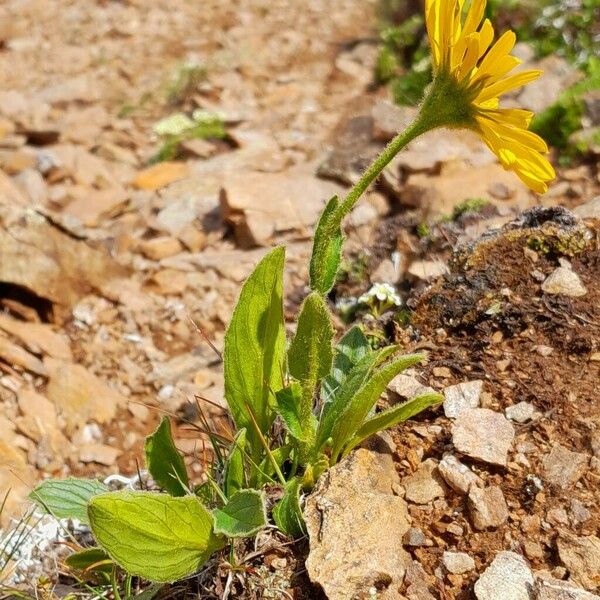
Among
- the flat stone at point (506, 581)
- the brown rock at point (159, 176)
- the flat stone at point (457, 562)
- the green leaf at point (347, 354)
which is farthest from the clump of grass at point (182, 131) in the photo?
the flat stone at point (506, 581)

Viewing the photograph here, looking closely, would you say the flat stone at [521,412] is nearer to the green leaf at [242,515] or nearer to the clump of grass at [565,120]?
the green leaf at [242,515]

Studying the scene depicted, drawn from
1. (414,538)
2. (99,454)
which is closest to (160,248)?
(99,454)

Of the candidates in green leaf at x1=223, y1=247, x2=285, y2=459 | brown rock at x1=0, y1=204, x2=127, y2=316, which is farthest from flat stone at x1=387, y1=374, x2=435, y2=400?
brown rock at x1=0, y1=204, x2=127, y2=316

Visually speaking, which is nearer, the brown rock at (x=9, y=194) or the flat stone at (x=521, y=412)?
the flat stone at (x=521, y=412)

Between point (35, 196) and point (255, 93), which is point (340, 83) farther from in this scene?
point (35, 196)

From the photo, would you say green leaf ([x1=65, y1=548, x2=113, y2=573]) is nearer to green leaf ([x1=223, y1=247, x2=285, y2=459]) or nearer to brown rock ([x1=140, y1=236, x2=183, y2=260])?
green leaf ([x1=223, y1=247, x2=285, y2=459])

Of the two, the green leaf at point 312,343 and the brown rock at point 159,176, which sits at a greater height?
the green leaf at point 312,343

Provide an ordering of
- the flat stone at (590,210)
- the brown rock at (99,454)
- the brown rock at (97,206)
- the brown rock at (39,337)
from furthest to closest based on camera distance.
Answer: the brown rock at (97,206)
the brown rock at (39,337)
the brown rock at (99,454)
the flat stone at (590,210)

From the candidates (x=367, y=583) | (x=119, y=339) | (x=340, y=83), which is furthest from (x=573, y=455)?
(x=340, y=83)
